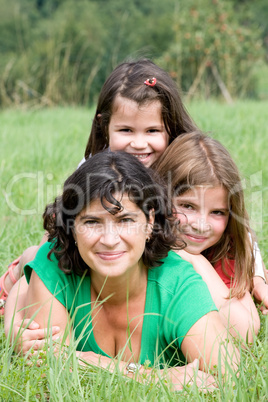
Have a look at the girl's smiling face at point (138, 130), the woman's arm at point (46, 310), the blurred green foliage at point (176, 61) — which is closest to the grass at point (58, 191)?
the woman's arm at point (46, 310)

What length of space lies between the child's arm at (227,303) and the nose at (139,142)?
2.15 ft

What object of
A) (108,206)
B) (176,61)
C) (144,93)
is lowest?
(108,206)

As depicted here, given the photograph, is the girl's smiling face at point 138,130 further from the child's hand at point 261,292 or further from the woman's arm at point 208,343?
the woman's arm at point 208,343

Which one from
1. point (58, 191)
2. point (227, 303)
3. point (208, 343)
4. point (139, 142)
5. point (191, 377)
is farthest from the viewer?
point (58, 191)

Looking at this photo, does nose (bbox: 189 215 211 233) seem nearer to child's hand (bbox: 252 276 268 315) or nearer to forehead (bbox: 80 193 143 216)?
child's hand (bbox: 252 276 268 315)

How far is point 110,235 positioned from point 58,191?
2252mm

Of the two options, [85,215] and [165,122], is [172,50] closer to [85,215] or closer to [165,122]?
[165,122]

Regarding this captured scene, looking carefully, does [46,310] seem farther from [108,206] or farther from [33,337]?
[108,206]

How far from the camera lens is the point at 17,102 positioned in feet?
29.9

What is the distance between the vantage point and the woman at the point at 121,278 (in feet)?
6.28

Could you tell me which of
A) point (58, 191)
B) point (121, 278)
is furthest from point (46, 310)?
point (58, 191)

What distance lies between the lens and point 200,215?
2463 millimetres

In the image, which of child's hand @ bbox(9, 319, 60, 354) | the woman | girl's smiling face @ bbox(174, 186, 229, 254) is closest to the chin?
girl's smiling face @ bbox(174, 186, 229, 254)

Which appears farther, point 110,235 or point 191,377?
point 110,235
